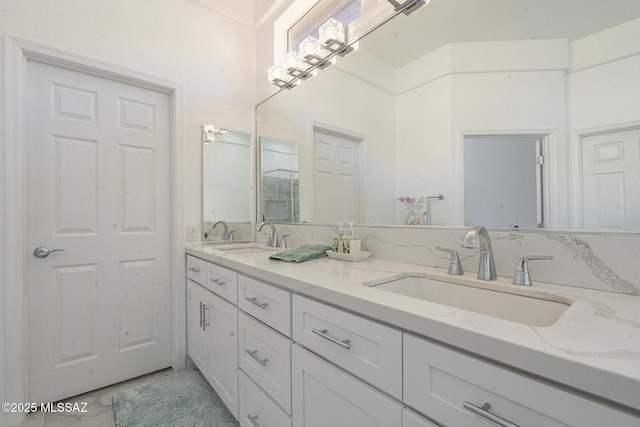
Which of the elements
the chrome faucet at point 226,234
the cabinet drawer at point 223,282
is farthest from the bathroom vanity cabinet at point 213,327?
the chrome faucet at point 226,234

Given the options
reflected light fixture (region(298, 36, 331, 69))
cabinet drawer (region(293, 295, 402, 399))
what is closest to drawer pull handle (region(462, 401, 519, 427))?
cabinet drawer (region(293, 295, 402, 399))

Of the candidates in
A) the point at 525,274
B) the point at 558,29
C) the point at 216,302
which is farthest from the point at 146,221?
the point at 558,29

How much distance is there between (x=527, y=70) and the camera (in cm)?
101

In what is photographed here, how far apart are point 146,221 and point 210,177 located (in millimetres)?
513

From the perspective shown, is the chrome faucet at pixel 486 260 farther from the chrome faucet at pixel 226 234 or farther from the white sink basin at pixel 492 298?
the chrome faucet at pixel 226 234

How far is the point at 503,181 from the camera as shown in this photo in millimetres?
1077

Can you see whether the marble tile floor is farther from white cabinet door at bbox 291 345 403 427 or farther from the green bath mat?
white cabinet door at bbox 291 345 403 427

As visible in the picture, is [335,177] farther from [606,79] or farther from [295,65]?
[606,79]

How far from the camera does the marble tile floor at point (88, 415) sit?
1.47 metres

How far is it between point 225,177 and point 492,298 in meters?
1.90

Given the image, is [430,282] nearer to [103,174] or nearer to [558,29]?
[558,29]

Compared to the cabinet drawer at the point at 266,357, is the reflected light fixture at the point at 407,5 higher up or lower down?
higher up

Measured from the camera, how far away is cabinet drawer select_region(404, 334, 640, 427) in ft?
1.39

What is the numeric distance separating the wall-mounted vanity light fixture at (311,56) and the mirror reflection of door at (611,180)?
48.0 inches
